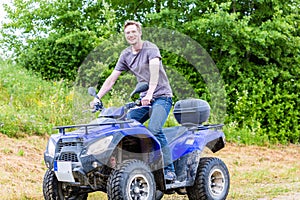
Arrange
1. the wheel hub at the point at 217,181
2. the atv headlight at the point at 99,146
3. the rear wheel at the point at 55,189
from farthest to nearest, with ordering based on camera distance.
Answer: the wheel hub at the point at 217,181 → the rear wheel at the point at 55,189 → the atv headlight at the point at 99,146

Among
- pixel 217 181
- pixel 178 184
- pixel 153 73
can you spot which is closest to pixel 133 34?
pixel 153 73

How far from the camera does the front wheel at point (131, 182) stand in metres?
5.24

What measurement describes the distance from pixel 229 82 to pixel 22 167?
24.4ft

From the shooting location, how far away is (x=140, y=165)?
5512 millimetres

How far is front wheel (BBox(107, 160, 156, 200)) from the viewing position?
524 cm

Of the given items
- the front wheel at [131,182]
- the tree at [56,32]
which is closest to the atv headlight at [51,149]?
the front wheel at [131,182]

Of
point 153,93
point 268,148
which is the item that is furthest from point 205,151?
point 268,148

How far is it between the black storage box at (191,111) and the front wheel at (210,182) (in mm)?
504

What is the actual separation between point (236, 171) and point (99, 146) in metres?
5.00

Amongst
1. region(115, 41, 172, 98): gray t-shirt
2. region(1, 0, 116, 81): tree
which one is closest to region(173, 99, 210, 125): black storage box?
region(115, 41, 172, 98): gray t-shirt

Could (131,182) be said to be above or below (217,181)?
above

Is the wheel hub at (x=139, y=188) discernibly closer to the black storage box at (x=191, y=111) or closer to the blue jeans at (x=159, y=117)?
the blue jeans at (x=159, y=117)

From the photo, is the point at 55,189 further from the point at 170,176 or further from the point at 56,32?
the point at 56,32

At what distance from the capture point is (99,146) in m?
5.25
